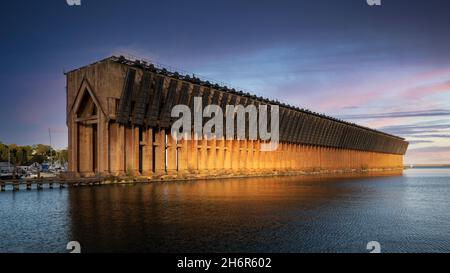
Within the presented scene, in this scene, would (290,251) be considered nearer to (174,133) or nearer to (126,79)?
(126,79)

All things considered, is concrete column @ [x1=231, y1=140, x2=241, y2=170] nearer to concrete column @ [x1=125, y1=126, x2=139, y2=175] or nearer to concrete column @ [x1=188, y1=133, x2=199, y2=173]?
concrete column @ [x1=188, y1=133, x2=199, y2=173]

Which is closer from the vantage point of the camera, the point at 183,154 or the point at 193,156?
the point at 183,154

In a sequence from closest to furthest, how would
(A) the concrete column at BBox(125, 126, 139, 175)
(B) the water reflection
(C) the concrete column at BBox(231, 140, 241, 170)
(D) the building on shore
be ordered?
1. (B) the water reflection
2. (D) the building on shore
3. (A) the concrete column at BBox(125, 126, 139, 175)
4. (C) the concrete column at BBox(231, 140, 241, 170)

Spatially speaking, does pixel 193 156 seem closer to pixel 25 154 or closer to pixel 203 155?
pixel 203 155

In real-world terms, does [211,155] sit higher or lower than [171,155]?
lower

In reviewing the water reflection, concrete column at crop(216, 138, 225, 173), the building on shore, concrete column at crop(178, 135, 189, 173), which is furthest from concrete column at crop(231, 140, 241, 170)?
the water reflection

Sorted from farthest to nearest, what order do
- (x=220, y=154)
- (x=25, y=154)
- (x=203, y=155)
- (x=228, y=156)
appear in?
(x=25, y=154), (x=228, y=156), (x=220, y=154), (x=203, y=155)

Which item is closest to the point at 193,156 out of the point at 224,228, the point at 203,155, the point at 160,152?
the point at 203,155

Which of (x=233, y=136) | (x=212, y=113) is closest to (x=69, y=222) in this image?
(x=212, y=113)

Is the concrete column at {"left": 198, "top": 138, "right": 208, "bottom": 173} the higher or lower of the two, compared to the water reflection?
higher

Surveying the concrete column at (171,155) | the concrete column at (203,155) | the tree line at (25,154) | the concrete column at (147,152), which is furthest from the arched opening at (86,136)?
the tree line at (25,154)

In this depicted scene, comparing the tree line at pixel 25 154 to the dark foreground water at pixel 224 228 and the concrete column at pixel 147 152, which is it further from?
the dark foreground water at pixel 224 228
